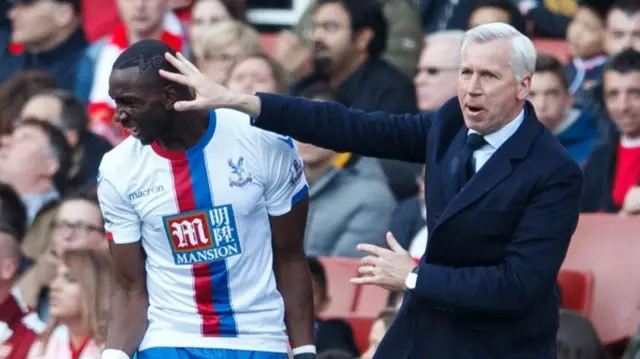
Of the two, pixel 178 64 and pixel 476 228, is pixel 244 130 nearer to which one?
pixel 178 64

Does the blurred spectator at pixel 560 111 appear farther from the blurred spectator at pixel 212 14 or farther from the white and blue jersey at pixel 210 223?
the white and blue jersey at pixel 210 223

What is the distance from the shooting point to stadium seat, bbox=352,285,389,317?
9148 millimetres

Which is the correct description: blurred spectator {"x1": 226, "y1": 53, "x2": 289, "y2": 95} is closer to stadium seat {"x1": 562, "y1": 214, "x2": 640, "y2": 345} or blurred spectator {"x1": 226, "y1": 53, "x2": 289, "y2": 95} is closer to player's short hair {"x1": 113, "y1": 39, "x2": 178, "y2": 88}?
stadium seat {"x1": 562, "y1": 214, "x2": 640, "y2": 345}

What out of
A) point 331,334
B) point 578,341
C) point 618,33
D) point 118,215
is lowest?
point 331,334

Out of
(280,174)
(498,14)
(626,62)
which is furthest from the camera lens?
(498,14)

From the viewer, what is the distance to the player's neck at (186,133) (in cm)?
620

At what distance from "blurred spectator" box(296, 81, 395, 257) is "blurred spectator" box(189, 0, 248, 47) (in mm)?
2358

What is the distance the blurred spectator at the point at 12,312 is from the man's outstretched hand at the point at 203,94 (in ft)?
10.4

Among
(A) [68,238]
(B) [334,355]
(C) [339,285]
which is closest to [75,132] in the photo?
(A) [68,238]

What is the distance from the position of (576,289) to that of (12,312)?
9.41 feet

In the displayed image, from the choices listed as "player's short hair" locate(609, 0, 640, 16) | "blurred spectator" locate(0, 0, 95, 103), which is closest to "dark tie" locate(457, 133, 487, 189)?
"player's short hair" locate(609, 0, 640, 16)

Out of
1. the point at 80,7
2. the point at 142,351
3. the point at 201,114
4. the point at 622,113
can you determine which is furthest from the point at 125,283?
the point at 80,7

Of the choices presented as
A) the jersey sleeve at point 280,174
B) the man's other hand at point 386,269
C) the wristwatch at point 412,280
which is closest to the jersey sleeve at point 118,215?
the jersey sleeve at point 280,174

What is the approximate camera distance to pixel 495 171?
584cm
